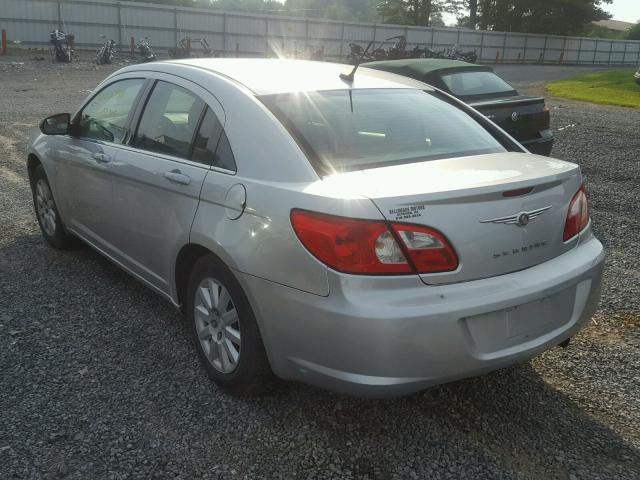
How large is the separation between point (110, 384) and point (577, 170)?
2.59 m

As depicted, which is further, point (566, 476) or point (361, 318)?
point (566, 476)

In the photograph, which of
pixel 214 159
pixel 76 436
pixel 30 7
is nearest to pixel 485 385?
pixel 214 159

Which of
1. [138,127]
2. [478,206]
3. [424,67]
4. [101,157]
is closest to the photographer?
[478,206]

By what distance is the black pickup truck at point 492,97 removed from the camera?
7.66 meters

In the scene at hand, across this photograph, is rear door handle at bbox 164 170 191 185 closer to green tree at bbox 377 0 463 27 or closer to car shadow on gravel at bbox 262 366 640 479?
car shadow on gravel at bbox 262 366 640 479

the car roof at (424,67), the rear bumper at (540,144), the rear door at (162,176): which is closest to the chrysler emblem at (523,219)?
the rear door at (162,176)

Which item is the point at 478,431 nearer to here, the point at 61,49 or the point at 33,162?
the point at 33,162

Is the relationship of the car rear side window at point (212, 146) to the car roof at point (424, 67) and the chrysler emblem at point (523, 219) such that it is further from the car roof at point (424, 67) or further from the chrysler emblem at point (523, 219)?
the car roof at point (424, 67)

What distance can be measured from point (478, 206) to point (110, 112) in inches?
111

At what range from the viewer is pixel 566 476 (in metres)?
2.57

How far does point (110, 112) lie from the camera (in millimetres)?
4301

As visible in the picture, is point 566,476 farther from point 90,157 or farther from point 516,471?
point 90,157

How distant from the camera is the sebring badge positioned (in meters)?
2.58

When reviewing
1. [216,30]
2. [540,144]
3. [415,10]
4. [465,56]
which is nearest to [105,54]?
[216,30]
